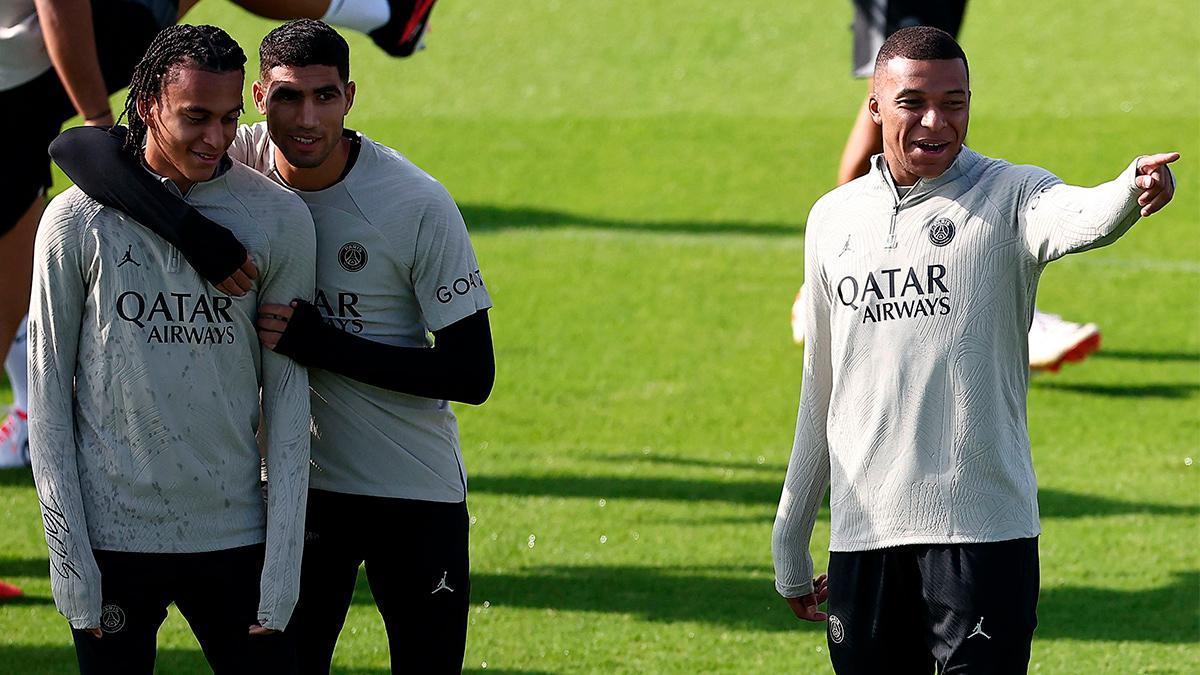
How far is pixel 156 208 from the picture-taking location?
295 centimetres

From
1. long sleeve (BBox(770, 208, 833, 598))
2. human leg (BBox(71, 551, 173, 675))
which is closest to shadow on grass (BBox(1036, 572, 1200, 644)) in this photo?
long sleeve (BBox(770, 208, 833, 598))

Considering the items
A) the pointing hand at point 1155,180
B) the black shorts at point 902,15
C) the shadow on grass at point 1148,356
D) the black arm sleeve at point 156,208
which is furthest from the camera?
the shadow on grass at point 1148,356

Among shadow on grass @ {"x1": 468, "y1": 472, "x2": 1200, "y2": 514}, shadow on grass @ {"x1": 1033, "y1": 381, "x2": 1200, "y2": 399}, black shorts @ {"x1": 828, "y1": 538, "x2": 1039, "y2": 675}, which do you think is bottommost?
shadow on grass @ {"x1": 468, "y1": 472, "x2": 1200, "y2": 514}

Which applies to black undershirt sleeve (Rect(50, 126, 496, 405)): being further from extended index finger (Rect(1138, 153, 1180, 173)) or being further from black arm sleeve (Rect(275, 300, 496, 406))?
extended index finger (Rect(1138, 153, 1180, 173))

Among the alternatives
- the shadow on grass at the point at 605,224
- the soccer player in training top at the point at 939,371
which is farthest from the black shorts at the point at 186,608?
the shadow on grass at the point at 605,224

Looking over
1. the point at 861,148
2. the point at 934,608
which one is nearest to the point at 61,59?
the point at 934,608

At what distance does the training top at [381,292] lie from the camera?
126 inches

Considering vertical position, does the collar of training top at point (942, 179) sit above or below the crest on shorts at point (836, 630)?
above

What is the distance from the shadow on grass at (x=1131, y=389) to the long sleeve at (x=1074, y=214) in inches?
172

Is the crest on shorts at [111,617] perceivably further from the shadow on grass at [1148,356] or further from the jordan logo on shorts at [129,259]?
the shadow on grass at [1148,356]

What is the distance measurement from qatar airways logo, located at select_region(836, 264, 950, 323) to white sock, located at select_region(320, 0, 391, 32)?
8.13ft

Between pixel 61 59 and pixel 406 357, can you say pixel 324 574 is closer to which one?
pixel 406 357

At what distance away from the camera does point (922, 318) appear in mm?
3004

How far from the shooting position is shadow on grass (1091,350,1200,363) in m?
7.73
